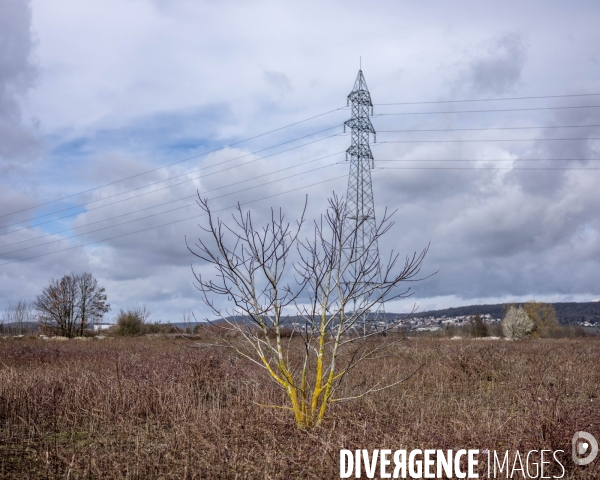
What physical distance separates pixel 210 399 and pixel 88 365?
655 centimetres

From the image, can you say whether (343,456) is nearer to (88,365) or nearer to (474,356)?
(474,356)

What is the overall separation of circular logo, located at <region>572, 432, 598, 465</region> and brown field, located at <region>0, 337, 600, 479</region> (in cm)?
10

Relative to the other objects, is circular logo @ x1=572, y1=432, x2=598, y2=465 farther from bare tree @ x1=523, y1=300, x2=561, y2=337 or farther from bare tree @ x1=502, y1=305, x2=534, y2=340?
bare tree @ x1=523, y1=300, x2=561, y2=337

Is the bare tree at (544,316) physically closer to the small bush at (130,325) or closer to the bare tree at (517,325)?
the bare tree at (517,325)

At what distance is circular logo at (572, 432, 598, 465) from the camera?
602 cm

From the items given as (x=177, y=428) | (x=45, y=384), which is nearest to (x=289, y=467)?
(x=177, y=428)

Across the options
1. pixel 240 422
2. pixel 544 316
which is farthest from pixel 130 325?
pixel 544 316

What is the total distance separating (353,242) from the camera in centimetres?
713

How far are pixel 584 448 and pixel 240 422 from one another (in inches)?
178

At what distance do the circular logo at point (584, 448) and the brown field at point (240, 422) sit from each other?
0.33ft

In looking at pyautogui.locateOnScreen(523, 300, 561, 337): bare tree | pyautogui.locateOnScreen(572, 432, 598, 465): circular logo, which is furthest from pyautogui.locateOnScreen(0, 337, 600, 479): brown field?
pyautogui.locateOnScreen(523, 300, 561, 337): bare tree

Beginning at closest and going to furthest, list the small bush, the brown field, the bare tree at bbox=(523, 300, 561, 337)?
the brown field < the small bush < the bare tree at bbox=(523, 300, 561, 337)

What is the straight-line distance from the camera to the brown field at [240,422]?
5.97m

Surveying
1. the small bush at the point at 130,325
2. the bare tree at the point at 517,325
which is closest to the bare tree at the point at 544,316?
the bare tree at the point at 517,325
